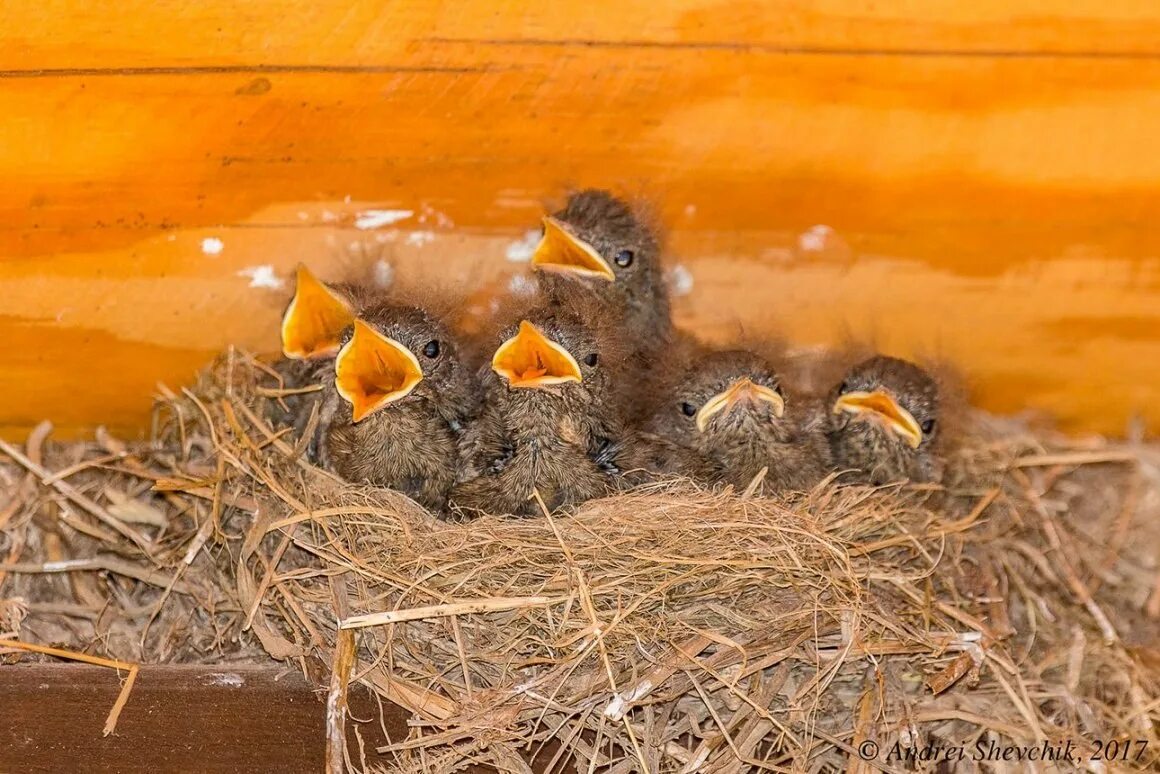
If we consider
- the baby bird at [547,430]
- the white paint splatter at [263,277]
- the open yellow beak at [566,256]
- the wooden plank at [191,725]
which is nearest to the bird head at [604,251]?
the open yellow beak at [566,256]

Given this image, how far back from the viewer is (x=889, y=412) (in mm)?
2307

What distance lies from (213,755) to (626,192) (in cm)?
121

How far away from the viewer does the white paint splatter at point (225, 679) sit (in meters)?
1.89

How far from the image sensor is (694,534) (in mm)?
1928

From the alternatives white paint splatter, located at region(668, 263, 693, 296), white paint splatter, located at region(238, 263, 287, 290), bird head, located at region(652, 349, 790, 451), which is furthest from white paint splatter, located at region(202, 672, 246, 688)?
white paint splatter, located at region(668, 263, 693, 296)

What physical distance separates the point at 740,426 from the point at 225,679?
3.27 feet

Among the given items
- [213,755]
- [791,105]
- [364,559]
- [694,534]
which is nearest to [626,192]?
[791,105]

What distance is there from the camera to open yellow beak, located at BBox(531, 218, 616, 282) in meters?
2.23

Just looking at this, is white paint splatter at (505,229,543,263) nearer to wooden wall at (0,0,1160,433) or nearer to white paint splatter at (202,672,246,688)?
wooden wall at (0,0,1160,433)

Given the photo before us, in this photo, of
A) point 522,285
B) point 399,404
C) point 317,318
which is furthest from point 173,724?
point 522,285

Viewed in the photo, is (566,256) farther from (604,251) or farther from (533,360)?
(533,360)

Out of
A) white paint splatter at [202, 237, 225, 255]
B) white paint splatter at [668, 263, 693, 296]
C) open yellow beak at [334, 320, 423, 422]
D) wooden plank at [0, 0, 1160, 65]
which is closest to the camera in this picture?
wooden plank at [0, 0, 1160, 65]

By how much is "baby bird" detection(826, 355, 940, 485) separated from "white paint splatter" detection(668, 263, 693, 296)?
0.36 meters

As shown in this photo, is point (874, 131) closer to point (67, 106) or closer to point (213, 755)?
point (67, 106)
